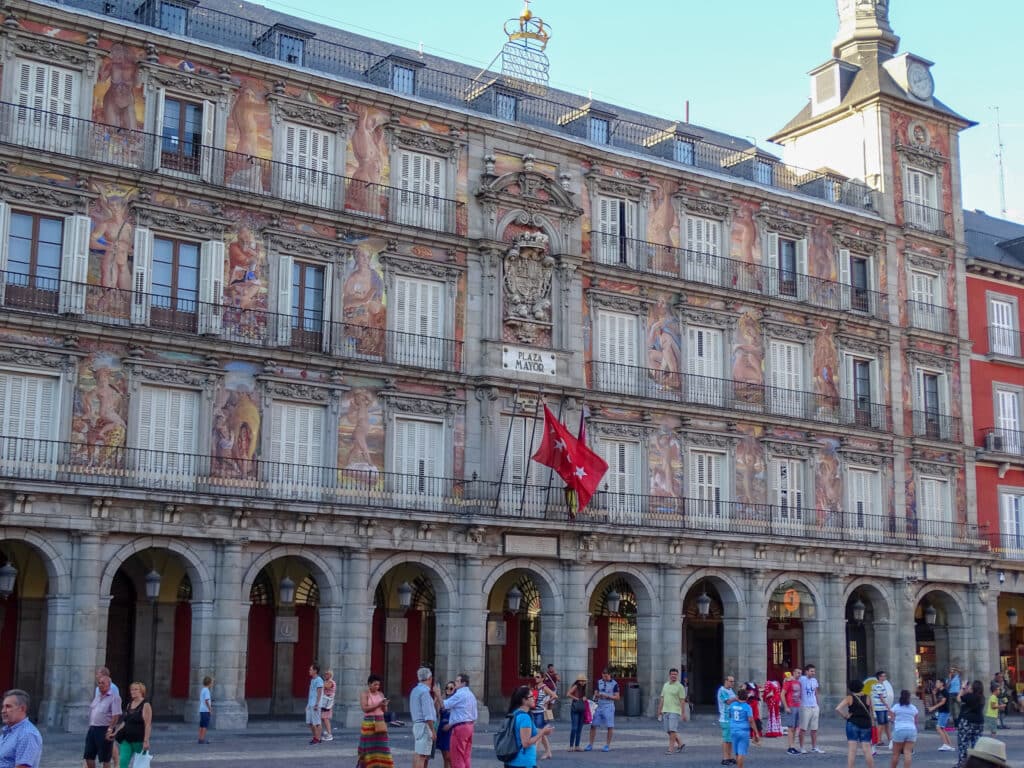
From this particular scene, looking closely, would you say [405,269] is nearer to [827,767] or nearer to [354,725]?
[354,725]

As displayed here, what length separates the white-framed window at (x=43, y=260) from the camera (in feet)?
97.8

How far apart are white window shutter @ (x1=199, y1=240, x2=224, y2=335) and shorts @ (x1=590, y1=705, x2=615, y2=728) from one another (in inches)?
483

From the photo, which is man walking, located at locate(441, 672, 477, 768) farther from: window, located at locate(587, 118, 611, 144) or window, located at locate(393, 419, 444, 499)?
window, located at locate(587, 118, 611, 144)

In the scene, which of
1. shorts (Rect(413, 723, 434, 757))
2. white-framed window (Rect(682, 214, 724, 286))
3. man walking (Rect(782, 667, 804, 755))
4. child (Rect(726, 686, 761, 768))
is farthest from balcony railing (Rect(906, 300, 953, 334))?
shorts (Rect(413, 723, 434, 757))

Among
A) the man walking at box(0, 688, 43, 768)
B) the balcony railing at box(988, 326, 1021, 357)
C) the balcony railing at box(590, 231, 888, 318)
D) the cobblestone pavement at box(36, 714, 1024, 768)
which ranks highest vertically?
the balcony railing at box(590, 231, 888, 318)

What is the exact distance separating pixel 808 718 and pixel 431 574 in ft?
34.1

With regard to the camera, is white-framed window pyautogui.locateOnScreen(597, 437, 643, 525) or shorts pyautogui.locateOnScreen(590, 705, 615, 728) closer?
shorts pyautogui.locateOnScreen(590, 705, 615, 728)

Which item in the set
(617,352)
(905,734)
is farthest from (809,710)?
(617,352)

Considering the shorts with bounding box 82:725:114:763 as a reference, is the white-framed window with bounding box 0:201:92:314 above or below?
above

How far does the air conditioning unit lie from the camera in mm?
45156

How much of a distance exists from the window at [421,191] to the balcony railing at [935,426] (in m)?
17.3

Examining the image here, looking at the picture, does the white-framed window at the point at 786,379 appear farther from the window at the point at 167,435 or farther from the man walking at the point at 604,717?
the window at the point at 167,435

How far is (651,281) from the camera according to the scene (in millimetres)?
38875

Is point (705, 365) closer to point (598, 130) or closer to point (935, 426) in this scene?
point (598, 130)
